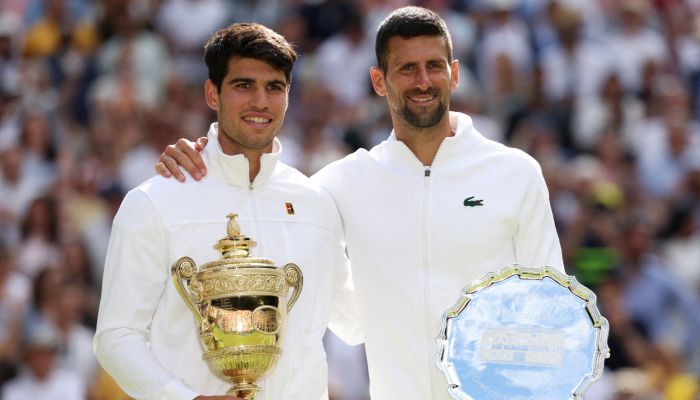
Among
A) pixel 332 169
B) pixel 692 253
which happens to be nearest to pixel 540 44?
pixel 692 253

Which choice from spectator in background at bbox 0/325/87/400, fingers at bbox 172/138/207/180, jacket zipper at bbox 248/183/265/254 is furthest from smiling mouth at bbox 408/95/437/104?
spectator in background at bbox 0/325/87/400

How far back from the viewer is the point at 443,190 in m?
5.54

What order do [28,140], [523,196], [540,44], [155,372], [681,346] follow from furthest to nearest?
[540,44], [28,140], [681,346], [523,196], [155,372]

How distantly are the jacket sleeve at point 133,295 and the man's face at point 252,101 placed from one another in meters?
0.41

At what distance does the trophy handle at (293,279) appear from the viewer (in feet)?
16.6

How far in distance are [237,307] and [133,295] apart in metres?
0.39

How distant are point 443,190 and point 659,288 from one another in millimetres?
4252

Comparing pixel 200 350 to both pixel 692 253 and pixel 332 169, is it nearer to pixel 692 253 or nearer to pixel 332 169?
pixel 332 169

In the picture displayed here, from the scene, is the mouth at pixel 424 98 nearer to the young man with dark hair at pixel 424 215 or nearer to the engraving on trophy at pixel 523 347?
the young man with dark hair at pixel 424 215

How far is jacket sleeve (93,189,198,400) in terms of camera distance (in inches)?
197

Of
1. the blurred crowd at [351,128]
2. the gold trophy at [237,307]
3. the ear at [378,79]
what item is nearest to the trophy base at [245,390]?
the gold trophy at [237,307]

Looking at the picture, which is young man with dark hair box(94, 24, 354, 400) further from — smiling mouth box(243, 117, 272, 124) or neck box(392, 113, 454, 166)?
neck box(392, 113, 454, 166)

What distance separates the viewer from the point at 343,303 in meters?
5.66

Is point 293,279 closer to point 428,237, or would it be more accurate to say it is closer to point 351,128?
point 428,237
